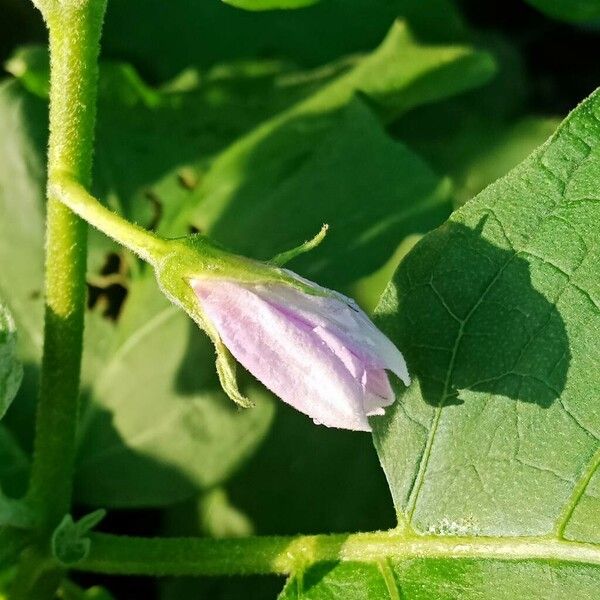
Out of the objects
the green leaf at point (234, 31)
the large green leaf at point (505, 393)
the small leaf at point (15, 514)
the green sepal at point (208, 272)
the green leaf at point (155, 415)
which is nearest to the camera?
the green sepal at point (208, 272)

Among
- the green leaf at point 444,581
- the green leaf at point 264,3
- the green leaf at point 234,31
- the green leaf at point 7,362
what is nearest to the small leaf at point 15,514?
the green leaf at point 7,362

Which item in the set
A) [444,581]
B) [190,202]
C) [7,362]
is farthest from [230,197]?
[444,581]

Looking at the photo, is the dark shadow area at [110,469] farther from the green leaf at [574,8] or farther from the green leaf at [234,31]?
the green leaf at [574,8]

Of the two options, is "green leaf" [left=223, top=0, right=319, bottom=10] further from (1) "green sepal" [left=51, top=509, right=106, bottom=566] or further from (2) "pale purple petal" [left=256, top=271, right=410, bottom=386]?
(1) "green sepal" [left=51, top=509, right=106, bottom=566]

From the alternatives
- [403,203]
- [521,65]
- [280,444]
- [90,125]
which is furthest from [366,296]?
[521,65]

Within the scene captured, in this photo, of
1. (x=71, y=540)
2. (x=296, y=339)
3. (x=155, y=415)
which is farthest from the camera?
(x=155, y=415)

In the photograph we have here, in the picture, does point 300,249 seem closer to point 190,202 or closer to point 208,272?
point 208,272

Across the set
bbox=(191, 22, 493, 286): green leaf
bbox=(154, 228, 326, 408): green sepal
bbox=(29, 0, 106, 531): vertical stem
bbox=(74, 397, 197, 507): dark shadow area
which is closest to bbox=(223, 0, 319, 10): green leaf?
bbox=(29, 0, 106, 531): vertical stem
